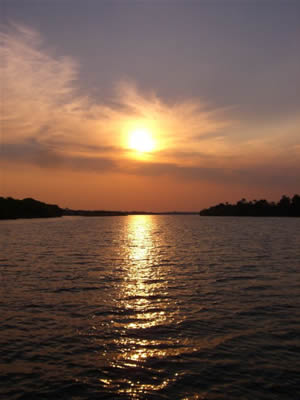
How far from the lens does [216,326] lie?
56.5 feet

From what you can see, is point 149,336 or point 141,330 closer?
point 149,336

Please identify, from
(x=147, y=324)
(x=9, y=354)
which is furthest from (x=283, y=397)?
(x=9, y=354)

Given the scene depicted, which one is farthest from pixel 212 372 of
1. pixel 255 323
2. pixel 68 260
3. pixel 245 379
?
pixel 68 260

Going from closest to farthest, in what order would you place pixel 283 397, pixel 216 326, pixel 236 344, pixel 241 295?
pixel 283 397
pixel 236 344
pixel 216 326
pixel 241 295

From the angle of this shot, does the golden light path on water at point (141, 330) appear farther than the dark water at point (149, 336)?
Yes

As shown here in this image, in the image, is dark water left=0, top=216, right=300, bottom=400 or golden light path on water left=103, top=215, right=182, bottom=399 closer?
dark water left=0, top=216, right=300, bottom=400

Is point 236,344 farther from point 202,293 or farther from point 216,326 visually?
point 202,293

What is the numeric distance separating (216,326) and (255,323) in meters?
2.29

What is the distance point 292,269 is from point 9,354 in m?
30.0

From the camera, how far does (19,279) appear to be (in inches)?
1147

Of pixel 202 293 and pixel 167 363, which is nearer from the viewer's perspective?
pixel 167 363

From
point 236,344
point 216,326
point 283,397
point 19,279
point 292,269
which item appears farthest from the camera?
point 292,269

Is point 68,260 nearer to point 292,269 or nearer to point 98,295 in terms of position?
point 98,295

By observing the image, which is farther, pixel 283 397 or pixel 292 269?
pixel 292 269
